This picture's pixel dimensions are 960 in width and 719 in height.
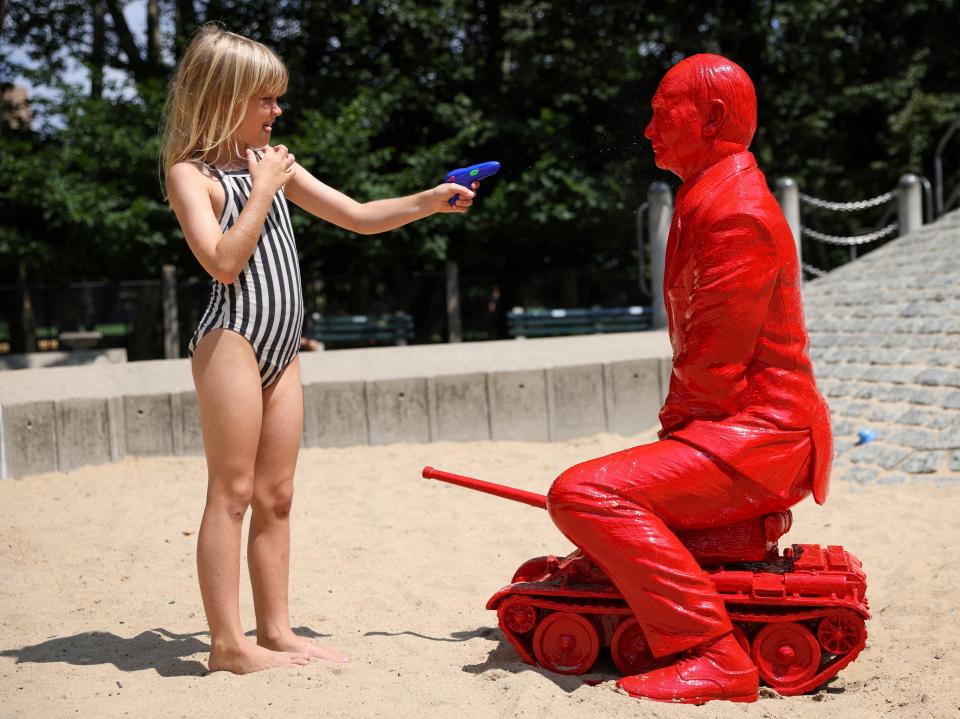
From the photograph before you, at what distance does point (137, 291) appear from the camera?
14.6 meters

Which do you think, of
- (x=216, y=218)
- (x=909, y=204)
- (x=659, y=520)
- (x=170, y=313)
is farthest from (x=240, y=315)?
(x=170, y=313)

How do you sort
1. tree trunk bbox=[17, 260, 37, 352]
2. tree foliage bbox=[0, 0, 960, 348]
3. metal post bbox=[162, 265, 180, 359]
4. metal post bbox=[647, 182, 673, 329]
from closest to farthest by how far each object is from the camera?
metal post bbox=[647, 182, 673, 329] → metal post bbox=[162, 265, 180, 359] → tree trunk bbox=[17, 260, 37, 352] → tree foliage bbox=[0, 0, 960, 348]

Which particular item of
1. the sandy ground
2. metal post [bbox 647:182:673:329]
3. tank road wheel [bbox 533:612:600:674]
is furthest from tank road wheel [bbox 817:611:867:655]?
metal post [bbox 647:182:673:329]

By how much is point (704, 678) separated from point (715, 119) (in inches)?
60.2

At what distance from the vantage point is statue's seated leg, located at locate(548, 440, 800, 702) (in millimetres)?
2604

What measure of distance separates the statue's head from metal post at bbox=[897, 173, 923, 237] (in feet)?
31.6

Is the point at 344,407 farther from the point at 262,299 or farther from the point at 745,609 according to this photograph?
the point at 745,609

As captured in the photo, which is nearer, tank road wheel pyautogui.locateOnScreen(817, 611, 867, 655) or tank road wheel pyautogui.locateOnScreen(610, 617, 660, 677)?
tank road wheel pyautogui.locateOnScreen(817, 611, 867, 655)

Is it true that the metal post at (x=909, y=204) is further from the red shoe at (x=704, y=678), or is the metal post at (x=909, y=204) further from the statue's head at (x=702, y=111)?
the red shoe at (x=704, y=678)

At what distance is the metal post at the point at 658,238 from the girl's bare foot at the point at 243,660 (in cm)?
702

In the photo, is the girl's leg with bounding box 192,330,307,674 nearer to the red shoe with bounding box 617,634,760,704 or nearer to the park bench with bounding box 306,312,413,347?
the red shoe with bounding box 617,634,760,704

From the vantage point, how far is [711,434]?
2666mm

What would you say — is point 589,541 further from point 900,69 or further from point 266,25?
point 900,69

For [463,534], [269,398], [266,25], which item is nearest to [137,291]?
[266,25]
